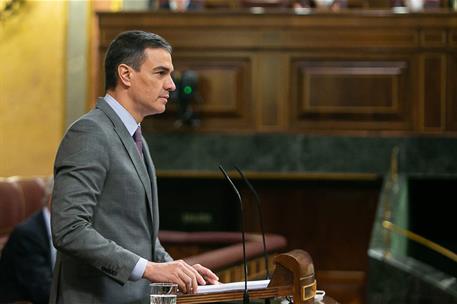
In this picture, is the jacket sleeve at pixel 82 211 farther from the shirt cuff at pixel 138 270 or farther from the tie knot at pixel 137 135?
the tie knot at pixel 137 135

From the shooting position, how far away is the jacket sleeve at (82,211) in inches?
67.7

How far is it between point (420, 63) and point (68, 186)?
448 cm

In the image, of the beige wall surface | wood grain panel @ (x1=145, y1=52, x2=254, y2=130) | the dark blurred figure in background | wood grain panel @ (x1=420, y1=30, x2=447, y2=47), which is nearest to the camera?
the dark blurred figure in background

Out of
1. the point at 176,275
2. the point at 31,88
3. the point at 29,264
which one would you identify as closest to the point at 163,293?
the point at 176,275

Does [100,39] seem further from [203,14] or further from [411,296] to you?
[411,296]

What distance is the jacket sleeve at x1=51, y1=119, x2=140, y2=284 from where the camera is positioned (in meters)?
1.72

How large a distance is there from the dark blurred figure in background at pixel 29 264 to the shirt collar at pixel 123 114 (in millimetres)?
1462

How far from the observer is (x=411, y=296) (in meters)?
3.71

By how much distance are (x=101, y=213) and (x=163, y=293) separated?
0.26 metres

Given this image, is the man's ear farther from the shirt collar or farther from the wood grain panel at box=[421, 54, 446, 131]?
the wood grain panel at box=[421, 54, 446, 131]

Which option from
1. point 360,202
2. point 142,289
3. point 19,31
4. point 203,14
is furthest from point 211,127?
point 142,289

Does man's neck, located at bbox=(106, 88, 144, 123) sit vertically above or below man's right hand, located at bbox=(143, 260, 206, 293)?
above

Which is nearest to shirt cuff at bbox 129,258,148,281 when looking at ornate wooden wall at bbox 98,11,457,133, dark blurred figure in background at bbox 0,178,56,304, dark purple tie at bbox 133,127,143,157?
dark purple tie at bbox 133,127,143,157

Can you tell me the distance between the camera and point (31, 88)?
667 cm
